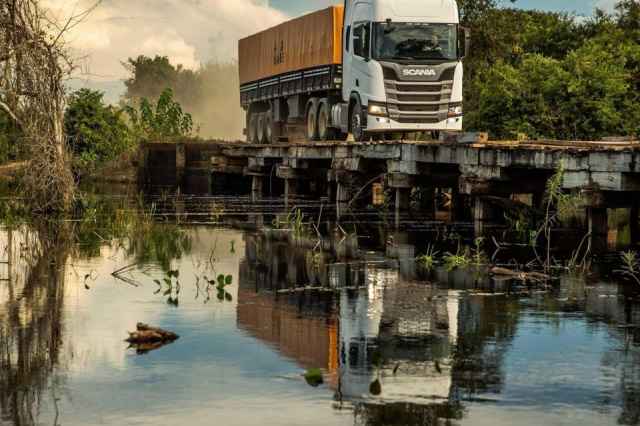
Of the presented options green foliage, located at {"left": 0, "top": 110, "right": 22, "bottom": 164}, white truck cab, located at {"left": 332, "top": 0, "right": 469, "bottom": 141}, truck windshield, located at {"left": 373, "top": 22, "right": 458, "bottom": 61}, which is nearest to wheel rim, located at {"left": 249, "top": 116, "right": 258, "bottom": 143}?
green foliage, located at {"left": 0, "top": 110, "right": 22, "bottom": 164}

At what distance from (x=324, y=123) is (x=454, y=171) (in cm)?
812

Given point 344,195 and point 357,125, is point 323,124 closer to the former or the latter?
point 357,125

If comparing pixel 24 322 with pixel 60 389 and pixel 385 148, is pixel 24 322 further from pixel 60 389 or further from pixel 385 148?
pixel 385 148

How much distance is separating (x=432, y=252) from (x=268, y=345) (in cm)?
787

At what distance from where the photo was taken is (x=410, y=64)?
88.3 ft

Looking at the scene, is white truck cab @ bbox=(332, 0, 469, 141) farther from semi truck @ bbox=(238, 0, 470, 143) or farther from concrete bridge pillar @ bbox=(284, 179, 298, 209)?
concrete bridge pillar @ bbox=(284, 179, 298, 209)

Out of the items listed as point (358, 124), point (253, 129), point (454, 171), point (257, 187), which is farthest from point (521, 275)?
point (253, 129)

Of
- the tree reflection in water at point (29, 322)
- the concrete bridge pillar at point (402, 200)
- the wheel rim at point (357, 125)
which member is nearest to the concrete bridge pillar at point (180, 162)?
the wheel rim at point (357, 125)

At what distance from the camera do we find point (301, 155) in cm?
3031

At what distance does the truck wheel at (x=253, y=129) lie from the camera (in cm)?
4278

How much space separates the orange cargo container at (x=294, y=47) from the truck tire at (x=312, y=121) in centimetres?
96

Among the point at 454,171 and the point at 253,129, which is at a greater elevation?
the point at 253,129

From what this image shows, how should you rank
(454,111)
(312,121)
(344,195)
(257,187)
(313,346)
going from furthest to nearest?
(257,187), (312,121), (344,195), (454,111), (313,346)

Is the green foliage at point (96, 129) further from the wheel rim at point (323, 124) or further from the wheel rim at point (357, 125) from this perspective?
the wheel rim at point (357, 125)
